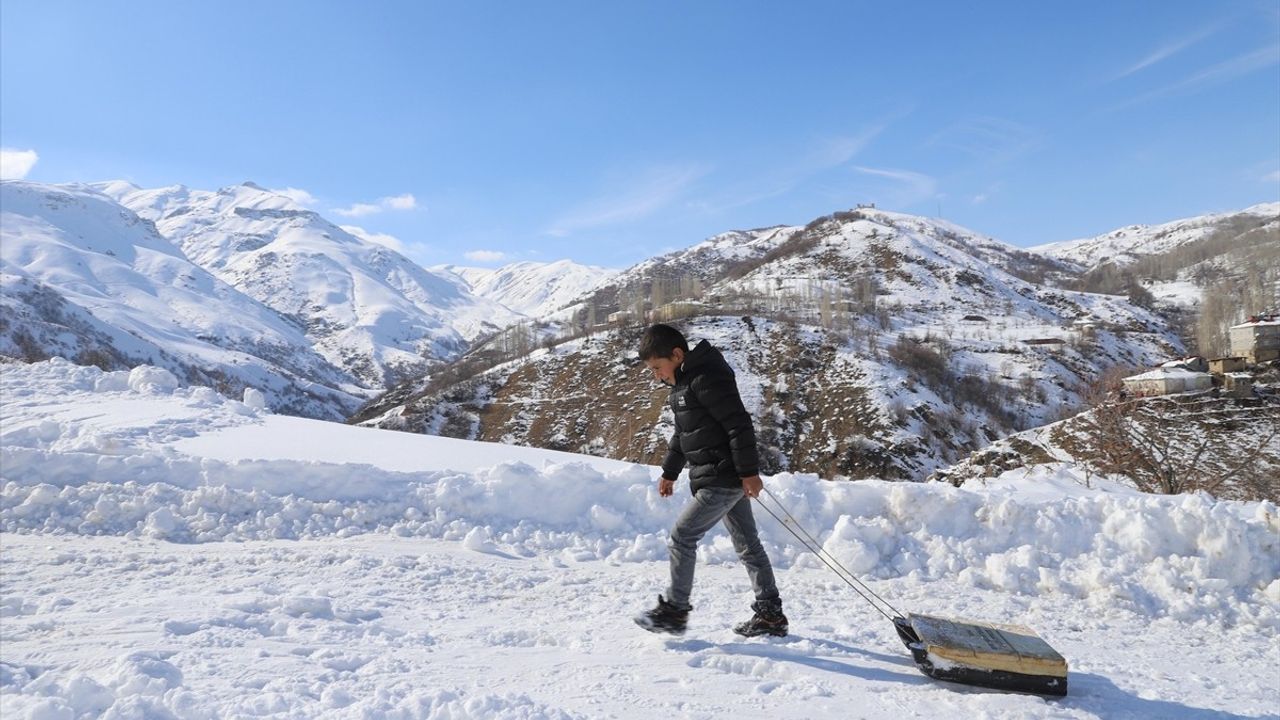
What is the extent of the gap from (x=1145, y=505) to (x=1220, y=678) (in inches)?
90.0

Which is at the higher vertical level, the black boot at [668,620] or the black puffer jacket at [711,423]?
the black puffer jacket at [711,423]

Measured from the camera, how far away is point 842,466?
6244 centimetres

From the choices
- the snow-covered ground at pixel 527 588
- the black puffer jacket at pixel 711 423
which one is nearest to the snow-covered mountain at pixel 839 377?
the snow-covered ground at pixel 527 588

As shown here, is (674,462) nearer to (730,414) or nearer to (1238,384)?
(730,414)

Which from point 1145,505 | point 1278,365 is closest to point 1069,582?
point 1145,505

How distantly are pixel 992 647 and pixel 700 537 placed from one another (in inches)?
71.5

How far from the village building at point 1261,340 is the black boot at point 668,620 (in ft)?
200

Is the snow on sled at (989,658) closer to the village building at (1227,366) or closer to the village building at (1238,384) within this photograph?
the village building at (1238,384)

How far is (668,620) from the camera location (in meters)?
4.71

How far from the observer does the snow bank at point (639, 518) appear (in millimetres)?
5711

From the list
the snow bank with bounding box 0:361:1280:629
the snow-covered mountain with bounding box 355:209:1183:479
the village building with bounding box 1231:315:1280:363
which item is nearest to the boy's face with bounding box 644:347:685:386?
the snow bank with bounding box 0:361:1280:629

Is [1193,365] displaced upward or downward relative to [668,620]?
upward

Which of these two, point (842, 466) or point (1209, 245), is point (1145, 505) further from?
point (1209, 245)

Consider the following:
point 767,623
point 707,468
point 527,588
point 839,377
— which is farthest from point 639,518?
point 839,377
